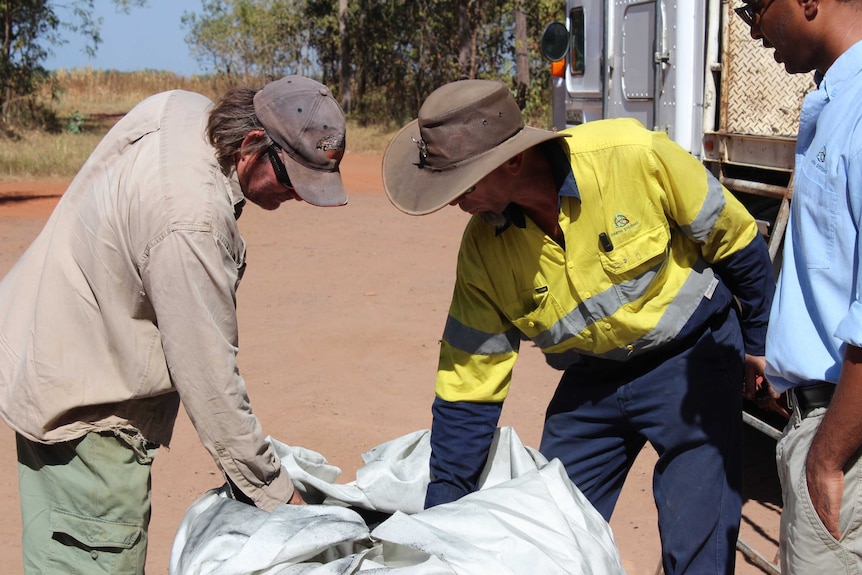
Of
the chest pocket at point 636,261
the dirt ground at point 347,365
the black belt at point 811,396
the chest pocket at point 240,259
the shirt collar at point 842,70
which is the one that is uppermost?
the shirt collar at point 842,70

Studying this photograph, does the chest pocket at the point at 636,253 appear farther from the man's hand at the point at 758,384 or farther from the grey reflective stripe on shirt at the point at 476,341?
the man's hand at the point at 758,384

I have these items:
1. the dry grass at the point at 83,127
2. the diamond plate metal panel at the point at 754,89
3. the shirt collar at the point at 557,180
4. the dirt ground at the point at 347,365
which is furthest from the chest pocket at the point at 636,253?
the dry grass at the point at 83,127

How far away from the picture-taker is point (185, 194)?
7.13 ft

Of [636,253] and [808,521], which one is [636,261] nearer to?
[636,253]

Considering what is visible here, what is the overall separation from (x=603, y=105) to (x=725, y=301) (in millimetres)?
2819

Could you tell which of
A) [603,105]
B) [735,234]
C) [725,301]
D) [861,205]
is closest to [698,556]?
[725,301]

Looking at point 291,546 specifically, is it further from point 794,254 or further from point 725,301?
point 725,301

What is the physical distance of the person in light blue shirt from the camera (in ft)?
5.78

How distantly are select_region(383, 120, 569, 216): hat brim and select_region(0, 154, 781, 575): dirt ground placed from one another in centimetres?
206

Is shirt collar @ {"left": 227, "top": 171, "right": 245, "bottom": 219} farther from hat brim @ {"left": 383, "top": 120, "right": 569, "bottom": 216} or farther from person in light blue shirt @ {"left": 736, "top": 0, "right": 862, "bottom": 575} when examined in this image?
person in light blue shirt @ {"left": 736, "top": 0, "right": 862, "bottom": 575}

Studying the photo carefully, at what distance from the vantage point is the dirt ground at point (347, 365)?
4.19 meters

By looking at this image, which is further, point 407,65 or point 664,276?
point 407,65

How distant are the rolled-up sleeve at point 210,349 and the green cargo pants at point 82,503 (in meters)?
0.35

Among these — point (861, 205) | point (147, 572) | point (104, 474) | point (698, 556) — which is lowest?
point (147, 572)
